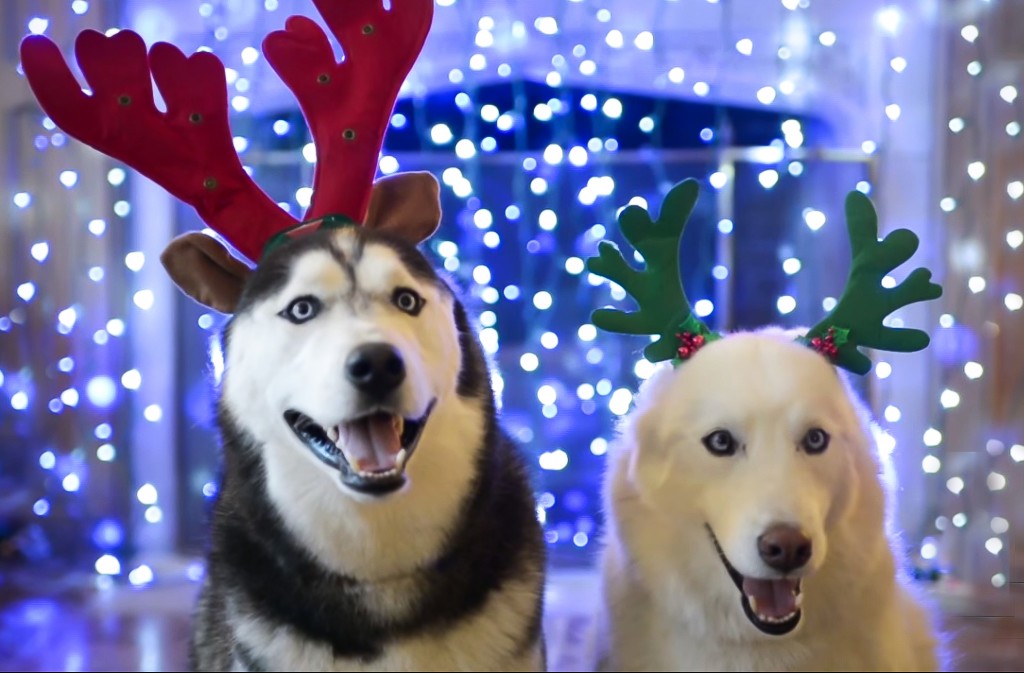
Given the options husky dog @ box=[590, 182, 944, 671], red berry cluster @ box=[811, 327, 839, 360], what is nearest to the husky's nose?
husky dog @ box=[590, 182, 944, 671]

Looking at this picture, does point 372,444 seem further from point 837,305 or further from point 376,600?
point 837,305

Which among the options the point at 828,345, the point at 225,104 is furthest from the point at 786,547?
the point at 225,104

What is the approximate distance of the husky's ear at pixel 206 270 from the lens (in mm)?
1172

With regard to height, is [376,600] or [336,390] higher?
[336,390]

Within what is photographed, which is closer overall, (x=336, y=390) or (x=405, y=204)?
(x=336, y=390)

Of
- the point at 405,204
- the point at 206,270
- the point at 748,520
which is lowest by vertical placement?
the point at 748,520

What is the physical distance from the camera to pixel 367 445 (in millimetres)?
1014

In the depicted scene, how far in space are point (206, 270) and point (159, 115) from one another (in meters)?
0.23

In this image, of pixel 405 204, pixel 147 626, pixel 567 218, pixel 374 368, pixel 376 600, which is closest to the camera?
pixel 374 368

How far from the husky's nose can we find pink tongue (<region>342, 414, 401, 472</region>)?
46 cm

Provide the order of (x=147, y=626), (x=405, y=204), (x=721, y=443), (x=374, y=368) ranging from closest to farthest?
(x=374, y=368)
(x=721, y=443)
(x=405, y=204)
(x=147, y=626)

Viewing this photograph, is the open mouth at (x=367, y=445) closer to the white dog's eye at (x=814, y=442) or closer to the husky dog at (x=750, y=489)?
the husky dog at (x=750, y=489)

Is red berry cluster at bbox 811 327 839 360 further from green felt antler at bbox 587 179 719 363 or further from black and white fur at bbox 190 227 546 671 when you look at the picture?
black and white fur at bbox 190 227 546 671

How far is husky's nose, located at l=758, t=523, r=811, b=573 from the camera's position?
104 cm
